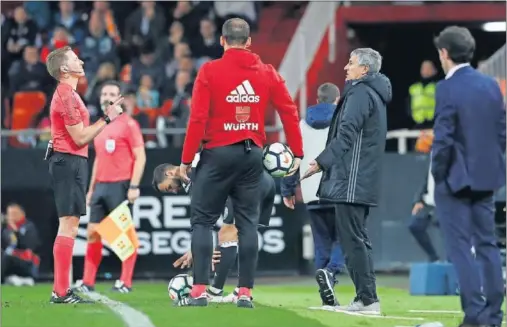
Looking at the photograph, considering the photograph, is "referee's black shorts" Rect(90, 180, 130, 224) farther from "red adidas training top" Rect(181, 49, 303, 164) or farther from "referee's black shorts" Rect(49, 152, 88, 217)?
"red adidas training top" Rect(181, 49, 303, 164)

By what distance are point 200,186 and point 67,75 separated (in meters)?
1.78

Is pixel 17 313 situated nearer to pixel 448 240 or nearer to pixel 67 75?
pixel 67 75

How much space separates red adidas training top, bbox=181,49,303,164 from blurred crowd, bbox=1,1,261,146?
11.1 m

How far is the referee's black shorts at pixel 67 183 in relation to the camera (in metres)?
11.3

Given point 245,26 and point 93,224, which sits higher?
point 245,26

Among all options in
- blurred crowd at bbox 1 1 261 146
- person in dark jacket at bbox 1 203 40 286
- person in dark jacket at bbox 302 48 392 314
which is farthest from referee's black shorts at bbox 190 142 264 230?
blurred crowd at bbox 1 1 261 146

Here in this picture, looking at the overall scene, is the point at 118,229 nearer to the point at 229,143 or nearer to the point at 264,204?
the point at 264,204

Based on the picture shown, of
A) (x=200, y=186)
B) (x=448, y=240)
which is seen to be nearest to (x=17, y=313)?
(x=200, y=186)

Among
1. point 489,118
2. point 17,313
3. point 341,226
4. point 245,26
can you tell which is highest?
point 245,26

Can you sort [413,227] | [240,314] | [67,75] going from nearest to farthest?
[240,314] → [67,75] → [413,227]

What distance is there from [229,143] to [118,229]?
482cm

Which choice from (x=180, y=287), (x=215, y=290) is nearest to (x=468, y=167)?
(x=180, y=287)

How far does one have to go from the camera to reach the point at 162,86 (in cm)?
2222

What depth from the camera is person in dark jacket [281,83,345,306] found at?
39.8 feet
